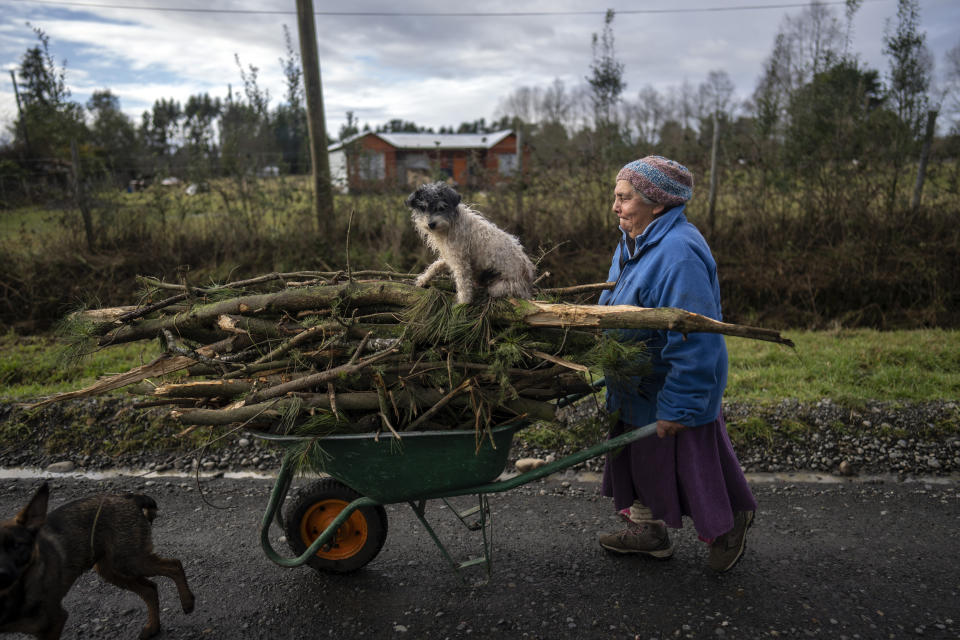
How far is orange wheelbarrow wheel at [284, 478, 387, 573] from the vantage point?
3.13 metres

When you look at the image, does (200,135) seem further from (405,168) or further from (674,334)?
(674,334)

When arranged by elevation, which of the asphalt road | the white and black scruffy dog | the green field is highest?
the white and black scruffy dog

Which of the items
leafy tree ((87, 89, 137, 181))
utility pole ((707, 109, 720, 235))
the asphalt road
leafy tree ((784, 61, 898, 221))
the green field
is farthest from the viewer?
leafy tree ((87, 89, 137, 181))

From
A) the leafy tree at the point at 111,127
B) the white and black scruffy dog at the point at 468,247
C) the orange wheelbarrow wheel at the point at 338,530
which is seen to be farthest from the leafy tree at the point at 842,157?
the leafy tree at the point at 111,127

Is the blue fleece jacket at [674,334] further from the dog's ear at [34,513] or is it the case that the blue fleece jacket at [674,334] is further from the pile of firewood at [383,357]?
the dog's ear at [34,513]

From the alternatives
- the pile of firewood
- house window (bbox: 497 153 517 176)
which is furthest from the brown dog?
house window (bbox: 497 153 517 176)

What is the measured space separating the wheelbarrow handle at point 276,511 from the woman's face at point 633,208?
6.16 feet

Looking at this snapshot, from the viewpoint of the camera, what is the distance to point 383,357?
8.91 ft

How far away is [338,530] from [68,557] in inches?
46.9

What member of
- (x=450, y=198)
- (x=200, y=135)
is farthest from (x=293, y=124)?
(x=450, y=198)

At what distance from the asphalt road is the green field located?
1.23m

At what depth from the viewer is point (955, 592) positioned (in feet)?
9.44

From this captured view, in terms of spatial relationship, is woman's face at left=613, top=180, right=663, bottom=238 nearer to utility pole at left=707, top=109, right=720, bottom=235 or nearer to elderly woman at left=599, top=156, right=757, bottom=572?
elderly woman at left=599, top=156, right=757, bottom=572

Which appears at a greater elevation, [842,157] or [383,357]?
[842,157]
